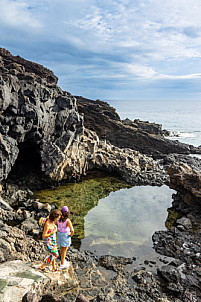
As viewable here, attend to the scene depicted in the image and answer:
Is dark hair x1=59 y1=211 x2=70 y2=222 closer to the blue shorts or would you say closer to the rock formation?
the blue shorts

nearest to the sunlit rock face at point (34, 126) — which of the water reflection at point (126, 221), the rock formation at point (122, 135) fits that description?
the water reflection at point (126, 221)

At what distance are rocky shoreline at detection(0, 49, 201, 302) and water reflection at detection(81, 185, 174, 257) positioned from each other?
94 cm

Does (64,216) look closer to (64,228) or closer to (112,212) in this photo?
(64,228)

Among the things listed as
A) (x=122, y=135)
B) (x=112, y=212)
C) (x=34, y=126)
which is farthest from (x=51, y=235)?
(x=122, y=135)

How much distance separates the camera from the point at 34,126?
21.5m

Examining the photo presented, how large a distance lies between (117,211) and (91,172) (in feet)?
33.3

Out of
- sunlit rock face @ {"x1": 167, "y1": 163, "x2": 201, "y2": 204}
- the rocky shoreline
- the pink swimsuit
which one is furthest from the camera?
sunlit rock face @ {"x1": 167, "y1": 163, "x2": 201, "y2": 204}

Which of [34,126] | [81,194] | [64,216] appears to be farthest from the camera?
[81,194]

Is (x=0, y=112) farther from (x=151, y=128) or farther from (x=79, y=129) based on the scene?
(x=151, y=128)

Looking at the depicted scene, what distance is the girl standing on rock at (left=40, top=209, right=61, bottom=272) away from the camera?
825cm

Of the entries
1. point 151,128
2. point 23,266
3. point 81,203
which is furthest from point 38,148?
point 151,128

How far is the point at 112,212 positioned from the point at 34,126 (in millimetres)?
11283

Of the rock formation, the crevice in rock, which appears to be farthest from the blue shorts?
the rock formation

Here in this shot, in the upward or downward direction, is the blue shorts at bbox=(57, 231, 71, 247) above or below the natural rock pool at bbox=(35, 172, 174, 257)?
above
